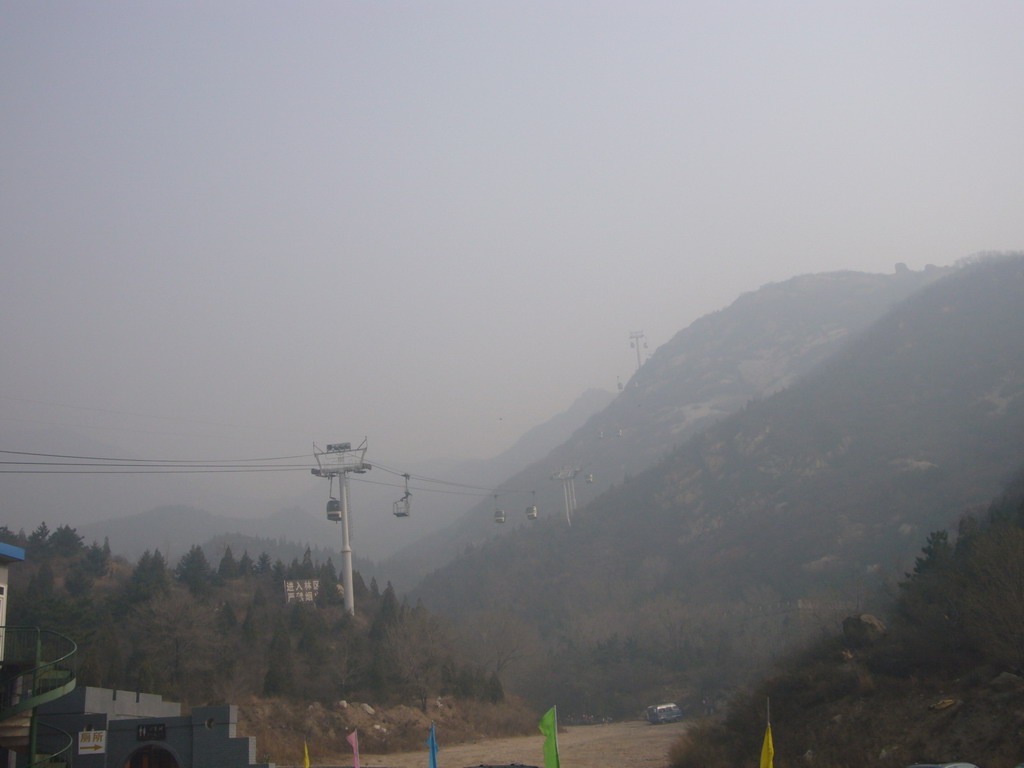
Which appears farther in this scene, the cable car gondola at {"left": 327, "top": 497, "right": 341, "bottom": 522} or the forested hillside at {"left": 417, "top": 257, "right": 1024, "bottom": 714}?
the forested hillside at {"left": 417, "top": 257, "right": 1024, "bottom": 714}

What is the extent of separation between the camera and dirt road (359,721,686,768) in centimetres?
4100

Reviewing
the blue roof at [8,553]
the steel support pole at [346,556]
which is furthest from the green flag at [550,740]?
the steel support pole at [346,556]

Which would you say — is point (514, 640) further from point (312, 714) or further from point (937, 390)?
point (937, 390)

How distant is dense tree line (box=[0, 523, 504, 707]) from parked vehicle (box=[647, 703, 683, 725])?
10.5 meters

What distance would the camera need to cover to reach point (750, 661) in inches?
2682

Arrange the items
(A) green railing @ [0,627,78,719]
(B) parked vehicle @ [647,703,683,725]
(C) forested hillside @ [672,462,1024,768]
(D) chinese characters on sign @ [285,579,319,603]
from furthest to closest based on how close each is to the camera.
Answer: (D) chinese characters on sign @ [285,579,319,603], (B) parked vehicle @ [647,703,683,725], (C) forested hillside @ [672,462,1024,768], (A) green railing @ [0,627,78,719]

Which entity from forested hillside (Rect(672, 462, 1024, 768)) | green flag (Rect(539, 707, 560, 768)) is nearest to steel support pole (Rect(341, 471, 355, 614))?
forested hillside (Rect(672, 462, 1024, 768))

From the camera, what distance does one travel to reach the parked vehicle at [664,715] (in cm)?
6187

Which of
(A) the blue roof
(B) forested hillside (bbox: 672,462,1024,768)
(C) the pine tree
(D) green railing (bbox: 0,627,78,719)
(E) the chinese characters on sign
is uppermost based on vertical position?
(C) the pine tree

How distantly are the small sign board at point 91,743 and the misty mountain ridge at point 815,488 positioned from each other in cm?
6438

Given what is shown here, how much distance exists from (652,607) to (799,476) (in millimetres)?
36250

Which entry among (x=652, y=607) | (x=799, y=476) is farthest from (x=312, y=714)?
(x=799, y=476)

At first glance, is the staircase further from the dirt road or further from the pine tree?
the pine tree

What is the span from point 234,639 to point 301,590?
1293 centimetres
